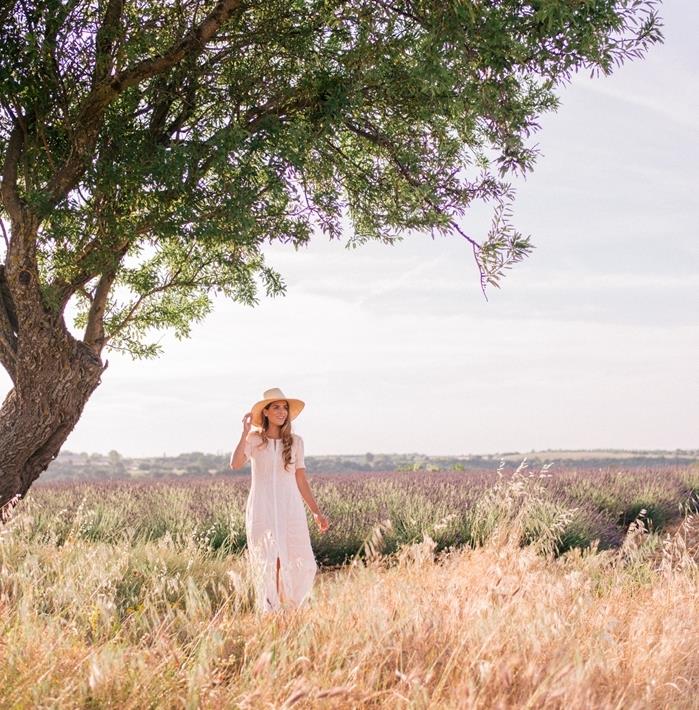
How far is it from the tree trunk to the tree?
2cm

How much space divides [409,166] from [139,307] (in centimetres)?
460

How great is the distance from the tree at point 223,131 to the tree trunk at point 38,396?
0.02m

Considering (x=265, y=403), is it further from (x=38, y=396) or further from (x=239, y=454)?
(x=38, y=396)

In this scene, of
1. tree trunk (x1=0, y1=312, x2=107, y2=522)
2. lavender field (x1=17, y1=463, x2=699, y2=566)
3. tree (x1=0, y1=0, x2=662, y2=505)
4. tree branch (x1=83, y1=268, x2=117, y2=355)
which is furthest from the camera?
lavender field (x1=17, y1=463, x2=699, y2=566)

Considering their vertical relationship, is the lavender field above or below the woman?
below

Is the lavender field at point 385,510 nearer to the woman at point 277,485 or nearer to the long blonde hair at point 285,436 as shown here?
the woman at point 277,485

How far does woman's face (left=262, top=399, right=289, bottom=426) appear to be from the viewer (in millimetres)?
7789

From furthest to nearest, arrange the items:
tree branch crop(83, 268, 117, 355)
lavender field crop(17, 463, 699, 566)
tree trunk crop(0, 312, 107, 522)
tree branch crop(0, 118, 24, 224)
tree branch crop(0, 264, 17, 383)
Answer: lavender field crop(17, 463, 699, 566) < tree branch crop(83, 268, 117, 355) < tree branch crop(0, 264, 17, 383) < tree trunk crop(0, 312, 107, 522) < tree branch crop(0, 118, 24, 224)

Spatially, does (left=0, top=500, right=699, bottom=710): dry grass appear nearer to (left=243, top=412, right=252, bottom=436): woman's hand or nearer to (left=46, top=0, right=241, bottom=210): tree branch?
(left=243, top=412, right=252, bottom=436): woman's hand

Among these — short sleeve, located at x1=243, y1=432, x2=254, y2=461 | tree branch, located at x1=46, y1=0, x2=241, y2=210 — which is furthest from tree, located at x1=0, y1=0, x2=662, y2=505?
short sleeve, located at x1=243, y1=432, x2=254, y2=461

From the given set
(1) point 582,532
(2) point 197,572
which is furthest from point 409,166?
(1) point 582,532

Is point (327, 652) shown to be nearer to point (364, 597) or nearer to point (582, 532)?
point (364, 597)

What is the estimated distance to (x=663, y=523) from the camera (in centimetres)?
1664

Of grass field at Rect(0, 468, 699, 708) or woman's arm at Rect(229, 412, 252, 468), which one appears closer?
grass field at Rect(0, 468, 699, 708)
